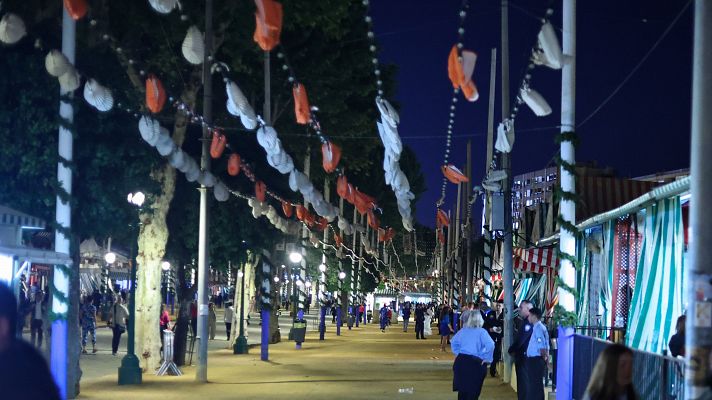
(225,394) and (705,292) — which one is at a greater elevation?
(705,292)

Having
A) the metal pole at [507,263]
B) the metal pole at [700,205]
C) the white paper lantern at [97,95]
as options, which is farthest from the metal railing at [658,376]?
the metal pole at [507,263]

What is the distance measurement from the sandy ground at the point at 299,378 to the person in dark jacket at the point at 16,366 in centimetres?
1656

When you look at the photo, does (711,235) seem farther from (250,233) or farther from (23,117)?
(250,233)

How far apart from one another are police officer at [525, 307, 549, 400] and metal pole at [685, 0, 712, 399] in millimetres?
9205

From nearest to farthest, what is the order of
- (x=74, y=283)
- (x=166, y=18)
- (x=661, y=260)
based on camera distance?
1. (x=661, y=260)
2. (x=74, y=283)
3. (x=166, y=18)

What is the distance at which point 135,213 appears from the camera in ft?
79.4

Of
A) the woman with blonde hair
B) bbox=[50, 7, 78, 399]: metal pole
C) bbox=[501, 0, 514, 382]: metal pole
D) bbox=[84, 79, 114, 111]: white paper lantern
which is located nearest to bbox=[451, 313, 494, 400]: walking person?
bbox=[84, 79, 114, 111]: white paper lantern

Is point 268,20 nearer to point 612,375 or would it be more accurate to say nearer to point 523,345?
point 523,345

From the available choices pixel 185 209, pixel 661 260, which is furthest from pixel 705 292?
pixel 185 209

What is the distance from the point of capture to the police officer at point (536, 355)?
17750 mm

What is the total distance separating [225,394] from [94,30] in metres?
7.69

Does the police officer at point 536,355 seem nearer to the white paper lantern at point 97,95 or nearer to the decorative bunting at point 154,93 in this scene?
the decorative bunting at point 154,93

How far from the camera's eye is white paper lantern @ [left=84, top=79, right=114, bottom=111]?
Result: 1862cm

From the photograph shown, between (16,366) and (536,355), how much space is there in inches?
502
